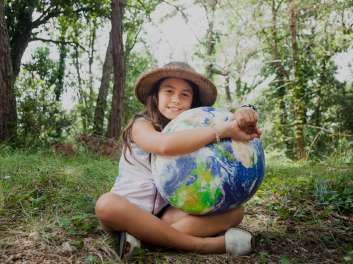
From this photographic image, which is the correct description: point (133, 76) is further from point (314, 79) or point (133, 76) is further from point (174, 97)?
point (174, 97)

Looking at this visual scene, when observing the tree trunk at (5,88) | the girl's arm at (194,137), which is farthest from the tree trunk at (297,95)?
the girl's arm at (194,137)

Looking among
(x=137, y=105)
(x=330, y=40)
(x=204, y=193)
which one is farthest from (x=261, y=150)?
(x=137, y=105)

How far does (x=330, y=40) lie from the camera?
37.7 ft

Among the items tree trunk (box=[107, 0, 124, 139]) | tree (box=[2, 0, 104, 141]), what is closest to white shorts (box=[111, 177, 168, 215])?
tree trunk (box=[107, 0, 124, 139])

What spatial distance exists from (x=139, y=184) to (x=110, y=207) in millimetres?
294

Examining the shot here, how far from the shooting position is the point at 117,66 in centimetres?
886

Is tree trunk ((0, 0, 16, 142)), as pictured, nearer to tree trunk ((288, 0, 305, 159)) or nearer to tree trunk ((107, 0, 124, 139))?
tree trunk ((107, 0, 124, 139))

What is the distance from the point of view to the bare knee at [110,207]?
256 cm

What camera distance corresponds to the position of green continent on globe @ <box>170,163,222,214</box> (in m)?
2.45

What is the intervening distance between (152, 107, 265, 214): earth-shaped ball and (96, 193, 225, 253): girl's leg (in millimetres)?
178

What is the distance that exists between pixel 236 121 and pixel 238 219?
785 mm

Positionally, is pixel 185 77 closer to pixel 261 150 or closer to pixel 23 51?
pixel 261 150

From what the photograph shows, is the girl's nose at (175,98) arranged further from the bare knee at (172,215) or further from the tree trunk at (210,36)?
the tree trunk at (210,36)

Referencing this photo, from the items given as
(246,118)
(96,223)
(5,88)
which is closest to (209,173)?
(246,118)
